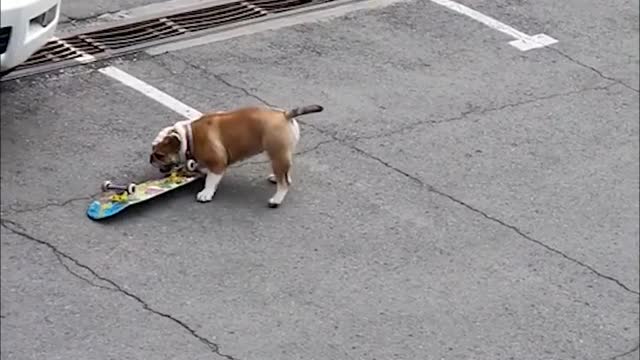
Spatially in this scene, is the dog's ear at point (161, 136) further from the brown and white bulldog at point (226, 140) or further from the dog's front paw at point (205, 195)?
the dog's front paw at point (205, 195)

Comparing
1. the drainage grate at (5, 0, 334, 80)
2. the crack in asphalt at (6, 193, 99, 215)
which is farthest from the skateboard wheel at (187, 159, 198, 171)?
the drainage grate at (5, 0, 334, 80)

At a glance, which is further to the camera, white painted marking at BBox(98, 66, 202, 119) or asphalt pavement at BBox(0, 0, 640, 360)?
white painted marking at BBox(98, 66, 202, 119)

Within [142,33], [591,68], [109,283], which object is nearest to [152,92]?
[142,33]

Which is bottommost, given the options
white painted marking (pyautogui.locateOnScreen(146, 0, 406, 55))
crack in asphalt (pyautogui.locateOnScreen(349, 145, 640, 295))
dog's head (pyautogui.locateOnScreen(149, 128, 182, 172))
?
white painted marking (pyautogui.locateOnScreen(146, 0, 406, 55))

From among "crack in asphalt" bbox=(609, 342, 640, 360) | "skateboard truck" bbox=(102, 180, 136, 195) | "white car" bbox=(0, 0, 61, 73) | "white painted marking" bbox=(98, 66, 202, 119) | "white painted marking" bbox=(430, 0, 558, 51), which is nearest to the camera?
"crack in asphalt" bbox=(609, 342, 640, 360)

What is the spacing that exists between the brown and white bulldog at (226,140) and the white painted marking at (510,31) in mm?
2170

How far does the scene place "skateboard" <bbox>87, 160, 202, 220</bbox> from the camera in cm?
570

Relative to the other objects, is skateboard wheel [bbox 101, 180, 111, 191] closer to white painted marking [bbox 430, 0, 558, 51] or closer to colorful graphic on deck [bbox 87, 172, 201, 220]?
colorful graphic on deck [bbox 87, 172, 201, 220]

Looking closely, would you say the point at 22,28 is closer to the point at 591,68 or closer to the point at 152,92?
the point at 152,92

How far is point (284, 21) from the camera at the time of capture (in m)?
7.74

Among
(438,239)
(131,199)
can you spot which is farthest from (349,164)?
(131,199)

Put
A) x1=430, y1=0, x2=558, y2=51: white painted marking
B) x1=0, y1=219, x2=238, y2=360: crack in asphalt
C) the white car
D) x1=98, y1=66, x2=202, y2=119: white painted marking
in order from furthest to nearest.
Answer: x1=430, y1=0, x2=558, y2=51: white painted marking, x1=98, y1=66, x2=202, y2=119: white painted marking, the white car, x1=0, y1=219, x2=238, y2=360: crack in asphalt

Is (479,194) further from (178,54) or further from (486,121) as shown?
(178,54)

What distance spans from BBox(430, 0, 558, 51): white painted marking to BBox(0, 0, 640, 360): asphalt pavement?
68mm
